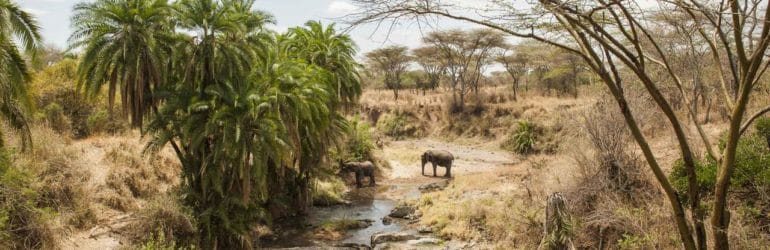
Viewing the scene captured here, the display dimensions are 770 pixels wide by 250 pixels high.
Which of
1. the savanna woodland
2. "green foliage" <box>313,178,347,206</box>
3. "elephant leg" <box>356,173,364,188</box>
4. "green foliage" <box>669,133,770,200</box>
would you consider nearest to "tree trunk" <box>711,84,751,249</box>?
the savanna woodland

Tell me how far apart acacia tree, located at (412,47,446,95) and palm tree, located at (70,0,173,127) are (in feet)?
117

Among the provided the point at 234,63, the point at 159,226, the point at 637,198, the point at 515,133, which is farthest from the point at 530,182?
the point at 515,133

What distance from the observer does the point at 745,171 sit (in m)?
10.5

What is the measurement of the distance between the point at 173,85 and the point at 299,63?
3.75 m

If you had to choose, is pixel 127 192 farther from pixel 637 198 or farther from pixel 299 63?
pixel 637 198

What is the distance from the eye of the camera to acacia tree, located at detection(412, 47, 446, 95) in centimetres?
4962

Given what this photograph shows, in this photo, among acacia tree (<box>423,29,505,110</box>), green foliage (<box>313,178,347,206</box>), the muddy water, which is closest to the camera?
the muddy water

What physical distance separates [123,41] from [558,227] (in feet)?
39.7

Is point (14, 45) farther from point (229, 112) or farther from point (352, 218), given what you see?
point (352, 218)

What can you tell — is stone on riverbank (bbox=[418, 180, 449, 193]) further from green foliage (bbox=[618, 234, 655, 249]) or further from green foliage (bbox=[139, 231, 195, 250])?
green foliage (bbox=[618, 234, 655, 249])

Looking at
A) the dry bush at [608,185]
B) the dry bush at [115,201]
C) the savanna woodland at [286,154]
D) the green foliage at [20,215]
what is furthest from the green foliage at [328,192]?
the dry bush at [608,185]

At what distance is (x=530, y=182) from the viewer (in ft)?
54.6

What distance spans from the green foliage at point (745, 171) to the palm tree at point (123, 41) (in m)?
13.1

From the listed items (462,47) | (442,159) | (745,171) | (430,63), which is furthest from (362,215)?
(430,63)
